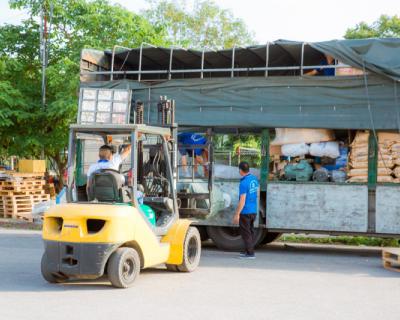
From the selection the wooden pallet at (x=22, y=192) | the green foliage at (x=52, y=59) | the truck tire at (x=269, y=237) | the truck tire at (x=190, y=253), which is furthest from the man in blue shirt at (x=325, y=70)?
the wooden pallet at (x=22, y=192)

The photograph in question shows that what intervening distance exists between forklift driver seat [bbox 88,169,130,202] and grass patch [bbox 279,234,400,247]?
7200 millimetres

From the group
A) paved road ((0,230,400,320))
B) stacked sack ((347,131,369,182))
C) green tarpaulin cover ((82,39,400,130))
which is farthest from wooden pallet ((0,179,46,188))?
stacked sack ((347,131,369,182))

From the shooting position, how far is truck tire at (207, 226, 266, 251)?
499 inches

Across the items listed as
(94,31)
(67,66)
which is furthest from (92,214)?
(94,31)

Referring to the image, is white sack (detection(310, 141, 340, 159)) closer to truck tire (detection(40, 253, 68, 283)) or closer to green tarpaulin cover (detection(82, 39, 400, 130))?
green tarpaulin cover (detection(82, 39, 400, 130))

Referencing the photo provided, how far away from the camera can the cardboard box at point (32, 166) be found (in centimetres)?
1941

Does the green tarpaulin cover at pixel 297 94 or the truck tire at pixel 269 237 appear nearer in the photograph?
the green tarpaulin cover at pixel 297 94

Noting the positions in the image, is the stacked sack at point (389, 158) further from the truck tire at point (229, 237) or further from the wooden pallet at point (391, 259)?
the truck tire at point (229, 237)

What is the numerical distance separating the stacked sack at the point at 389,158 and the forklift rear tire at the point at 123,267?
17.5 ft

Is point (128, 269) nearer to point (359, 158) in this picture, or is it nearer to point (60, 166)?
point (359, 158)

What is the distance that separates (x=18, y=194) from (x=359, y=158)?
1114 centimetres

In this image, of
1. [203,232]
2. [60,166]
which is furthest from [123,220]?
[60,166]

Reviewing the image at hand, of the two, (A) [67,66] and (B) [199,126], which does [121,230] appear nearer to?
(B) [199,126]

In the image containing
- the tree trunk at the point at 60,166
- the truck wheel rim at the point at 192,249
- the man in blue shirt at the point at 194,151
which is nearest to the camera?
the truck wheel rim at the point at 192,249
